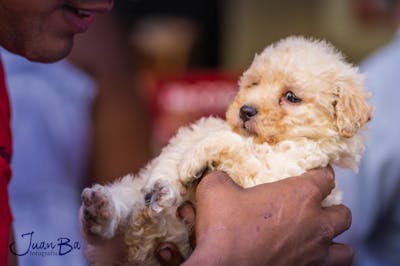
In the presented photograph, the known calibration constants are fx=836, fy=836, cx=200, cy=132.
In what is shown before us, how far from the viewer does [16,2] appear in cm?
153

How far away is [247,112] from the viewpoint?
4.78ft

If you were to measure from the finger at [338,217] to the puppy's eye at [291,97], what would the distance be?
0.66 ft

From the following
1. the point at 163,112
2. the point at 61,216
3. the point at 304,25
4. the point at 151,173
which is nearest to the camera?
the point at 151,173

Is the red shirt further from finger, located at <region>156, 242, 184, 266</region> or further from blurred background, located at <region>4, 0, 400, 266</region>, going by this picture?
finger, located at <region>156, 242, 184, 266</region>

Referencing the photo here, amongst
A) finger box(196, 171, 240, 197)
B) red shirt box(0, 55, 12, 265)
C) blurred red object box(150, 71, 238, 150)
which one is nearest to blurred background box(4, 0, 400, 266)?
blurred red object box(150, 71, 238, 150)

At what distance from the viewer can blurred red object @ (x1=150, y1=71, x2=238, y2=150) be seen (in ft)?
11.4

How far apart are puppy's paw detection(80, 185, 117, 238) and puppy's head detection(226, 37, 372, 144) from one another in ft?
0.88

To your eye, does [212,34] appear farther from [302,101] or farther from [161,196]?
[161,196]

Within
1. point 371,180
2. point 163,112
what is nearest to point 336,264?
point 371,180

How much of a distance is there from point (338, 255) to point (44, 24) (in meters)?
0.69

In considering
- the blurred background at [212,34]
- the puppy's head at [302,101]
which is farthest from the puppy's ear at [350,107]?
the blurred background at [212,34]

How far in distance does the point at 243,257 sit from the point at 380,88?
164 cm

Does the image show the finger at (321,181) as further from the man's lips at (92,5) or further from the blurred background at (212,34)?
the blurred background at (212,34)

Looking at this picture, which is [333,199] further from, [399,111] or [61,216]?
[399,111]
